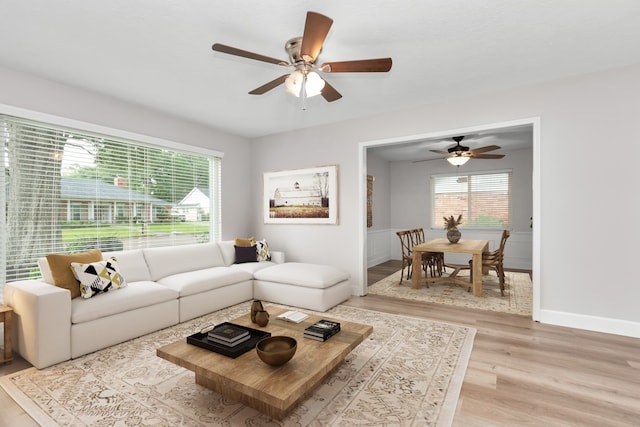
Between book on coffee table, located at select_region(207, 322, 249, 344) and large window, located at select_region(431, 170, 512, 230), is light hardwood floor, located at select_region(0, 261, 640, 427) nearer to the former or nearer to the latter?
book on coffee table, located at select_region(207, 322, 249, 344)

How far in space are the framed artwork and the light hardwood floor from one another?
245cm

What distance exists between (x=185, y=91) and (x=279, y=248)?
2.90 metres

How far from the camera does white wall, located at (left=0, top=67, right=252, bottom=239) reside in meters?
3.18

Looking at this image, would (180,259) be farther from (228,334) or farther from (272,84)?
(272,84)

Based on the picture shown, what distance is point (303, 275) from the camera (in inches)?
161

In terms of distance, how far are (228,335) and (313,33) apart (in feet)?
6.80

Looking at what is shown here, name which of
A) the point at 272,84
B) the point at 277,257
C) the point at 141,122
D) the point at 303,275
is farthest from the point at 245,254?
the point at 272,84

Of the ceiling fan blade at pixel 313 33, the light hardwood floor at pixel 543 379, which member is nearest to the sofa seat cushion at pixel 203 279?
the light hardwood floor at pixel 543 379

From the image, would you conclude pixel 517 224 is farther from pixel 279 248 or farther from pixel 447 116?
pixel 279 248

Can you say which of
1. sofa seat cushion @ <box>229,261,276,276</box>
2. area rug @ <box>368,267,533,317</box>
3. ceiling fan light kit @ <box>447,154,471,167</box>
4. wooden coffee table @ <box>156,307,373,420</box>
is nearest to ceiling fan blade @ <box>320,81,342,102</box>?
wooden coffee table @ <box>156,307,373,420</box>

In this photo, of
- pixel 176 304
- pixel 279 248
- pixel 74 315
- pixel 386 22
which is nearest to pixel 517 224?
pixel 279 248

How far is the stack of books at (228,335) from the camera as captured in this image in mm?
2115

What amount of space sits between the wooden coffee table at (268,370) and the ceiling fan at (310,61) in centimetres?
198

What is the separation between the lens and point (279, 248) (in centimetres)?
555
